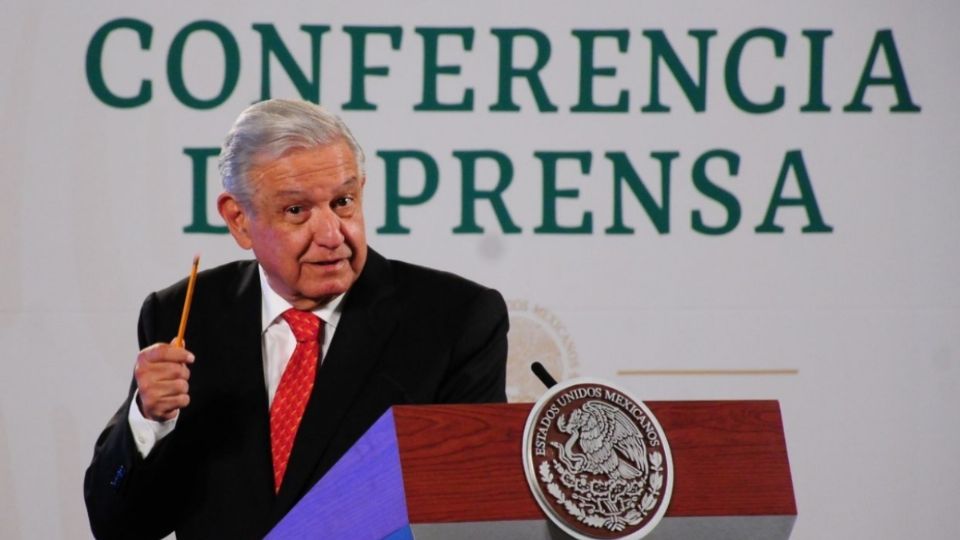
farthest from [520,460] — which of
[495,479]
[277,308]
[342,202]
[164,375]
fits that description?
[277,308]

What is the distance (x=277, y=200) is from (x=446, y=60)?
1.32 m

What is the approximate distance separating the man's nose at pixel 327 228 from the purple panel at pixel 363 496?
576 mm

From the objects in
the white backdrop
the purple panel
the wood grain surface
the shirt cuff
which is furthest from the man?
the white backdrop

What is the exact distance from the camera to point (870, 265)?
325cm

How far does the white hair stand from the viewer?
198cm

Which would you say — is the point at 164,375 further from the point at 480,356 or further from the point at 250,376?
the point at 480,356

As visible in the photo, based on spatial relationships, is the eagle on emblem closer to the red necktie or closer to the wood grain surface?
the wood grain surface

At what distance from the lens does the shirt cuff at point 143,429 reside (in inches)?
75.8

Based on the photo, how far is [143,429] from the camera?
Result: 6.34 ft

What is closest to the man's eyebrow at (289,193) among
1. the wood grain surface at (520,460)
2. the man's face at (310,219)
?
the man's face at (310,219)

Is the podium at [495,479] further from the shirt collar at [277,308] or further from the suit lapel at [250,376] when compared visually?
the shirt collar at [277,308]

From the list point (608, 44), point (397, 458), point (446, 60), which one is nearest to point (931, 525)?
point (608, 44)

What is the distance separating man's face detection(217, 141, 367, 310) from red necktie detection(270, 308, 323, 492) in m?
0.08

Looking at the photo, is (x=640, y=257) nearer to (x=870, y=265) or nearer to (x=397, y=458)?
(x=870, y=265)
